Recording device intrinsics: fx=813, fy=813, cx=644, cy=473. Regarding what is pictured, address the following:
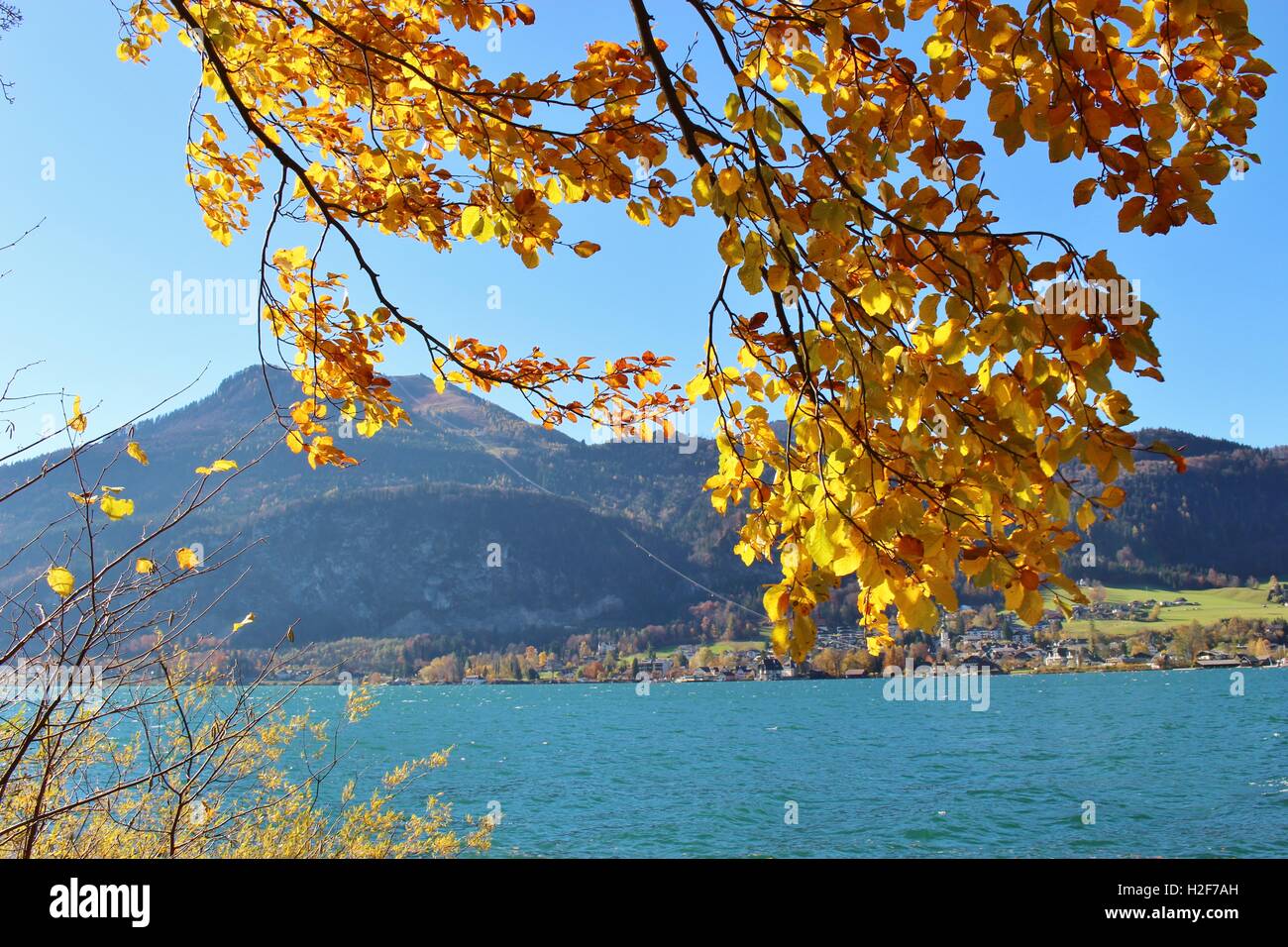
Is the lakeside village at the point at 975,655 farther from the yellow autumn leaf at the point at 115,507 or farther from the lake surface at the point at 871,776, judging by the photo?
the yellow autumn leaf at the point at 115,507

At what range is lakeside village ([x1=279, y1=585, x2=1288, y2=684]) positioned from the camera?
8325 cm

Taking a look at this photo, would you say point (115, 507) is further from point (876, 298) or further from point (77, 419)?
point (876, 298)

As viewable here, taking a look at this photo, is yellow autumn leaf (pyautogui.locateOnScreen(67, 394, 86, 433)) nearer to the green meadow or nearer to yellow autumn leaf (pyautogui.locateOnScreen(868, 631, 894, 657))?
yellow autumn leaf (pyautogui.locateOnScreen(868, 631, 894, 657))

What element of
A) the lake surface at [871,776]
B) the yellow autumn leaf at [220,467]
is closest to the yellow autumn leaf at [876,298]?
the yellow autumn leaf at [220,467]

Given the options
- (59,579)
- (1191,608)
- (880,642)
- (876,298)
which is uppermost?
(876,298)

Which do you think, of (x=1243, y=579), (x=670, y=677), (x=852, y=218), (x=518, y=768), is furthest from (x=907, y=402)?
(x=1243, y=579)

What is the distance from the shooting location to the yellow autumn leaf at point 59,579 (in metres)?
2.21

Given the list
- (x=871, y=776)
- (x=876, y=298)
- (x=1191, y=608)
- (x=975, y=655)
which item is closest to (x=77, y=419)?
(x=876, y=298)

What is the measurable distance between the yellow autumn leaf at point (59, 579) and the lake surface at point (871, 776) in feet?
18.2

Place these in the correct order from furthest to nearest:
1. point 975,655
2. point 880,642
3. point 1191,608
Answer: point 1191,608 → point 975,655 → point 880,642

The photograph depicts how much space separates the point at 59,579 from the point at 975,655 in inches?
3470

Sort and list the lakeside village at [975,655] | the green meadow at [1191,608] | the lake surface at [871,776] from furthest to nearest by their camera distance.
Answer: the green meadow at [1191,608] < the lakeside village at [975,655] < the lake surface at [871,776]

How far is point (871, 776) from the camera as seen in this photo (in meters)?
35.9
